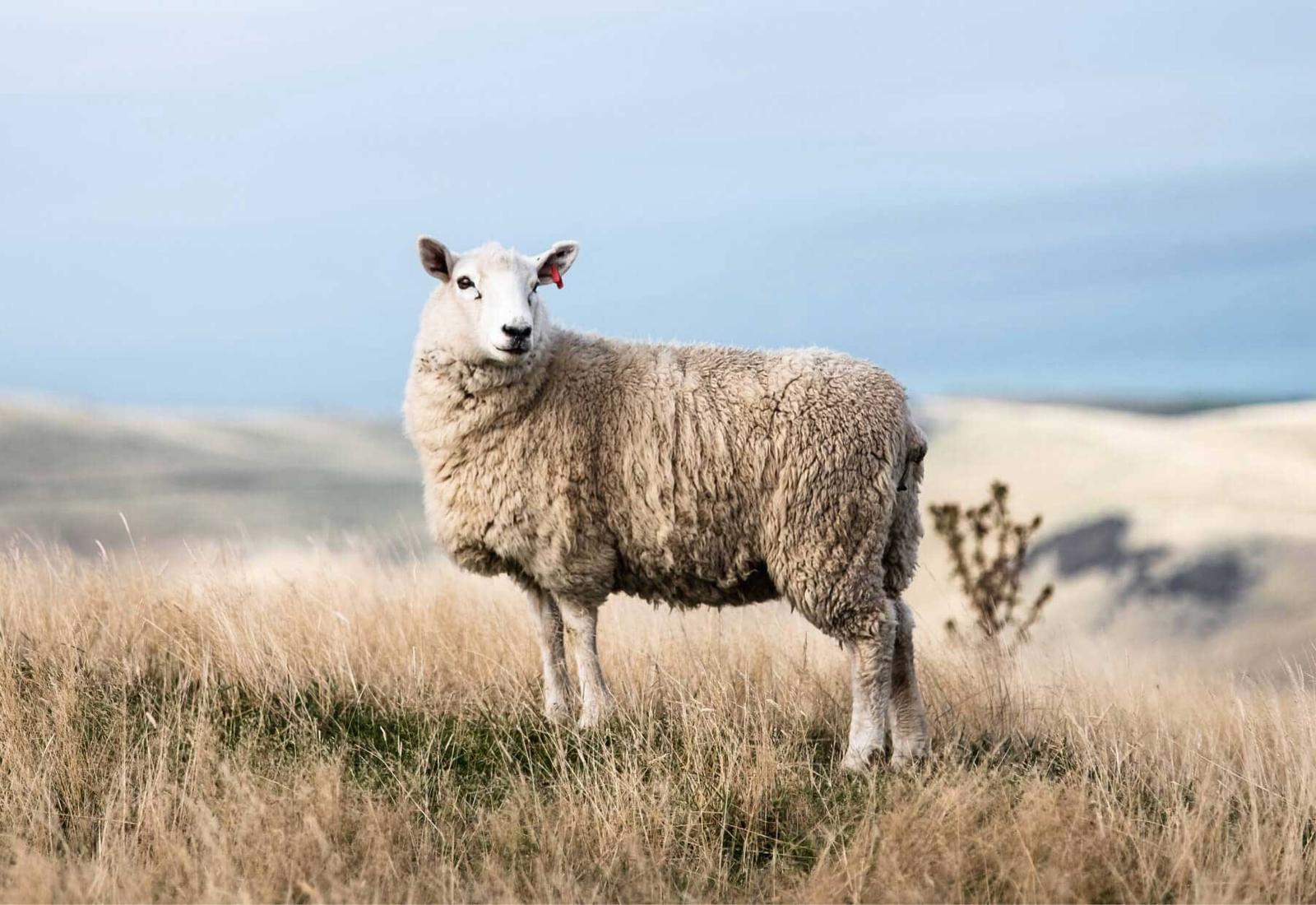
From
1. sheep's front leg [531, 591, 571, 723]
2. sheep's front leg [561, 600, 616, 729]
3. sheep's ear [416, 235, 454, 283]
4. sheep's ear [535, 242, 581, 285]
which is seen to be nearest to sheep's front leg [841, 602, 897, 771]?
sheep's front leg [561, 600, 616, 729]

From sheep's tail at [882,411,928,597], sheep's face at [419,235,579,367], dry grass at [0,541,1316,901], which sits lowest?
dry grass at [0,541,1316,901]

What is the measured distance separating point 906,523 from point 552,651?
221 cm

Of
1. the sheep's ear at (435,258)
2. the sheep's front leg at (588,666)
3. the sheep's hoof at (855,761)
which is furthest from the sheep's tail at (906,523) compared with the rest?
the sheep's ear at (435,258)

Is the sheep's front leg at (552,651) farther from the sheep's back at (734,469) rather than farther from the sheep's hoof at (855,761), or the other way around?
the sheep's hoof at (855,761)

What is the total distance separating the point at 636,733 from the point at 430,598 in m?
3.55

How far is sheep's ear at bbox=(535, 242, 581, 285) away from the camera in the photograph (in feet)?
25.8

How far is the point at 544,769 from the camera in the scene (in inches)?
280

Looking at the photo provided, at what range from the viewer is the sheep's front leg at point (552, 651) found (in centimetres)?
781

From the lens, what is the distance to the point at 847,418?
24.6 feet

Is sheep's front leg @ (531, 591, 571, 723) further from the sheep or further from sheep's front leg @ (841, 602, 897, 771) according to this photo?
sheep's front leg @ (841, 602, 897, 771)

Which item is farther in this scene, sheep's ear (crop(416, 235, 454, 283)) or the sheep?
sheep's ear (crop(416, 235, 454, 283))

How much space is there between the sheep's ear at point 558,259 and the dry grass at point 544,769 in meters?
2.53

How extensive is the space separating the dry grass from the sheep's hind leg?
27cm

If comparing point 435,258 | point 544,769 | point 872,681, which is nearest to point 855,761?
point 872,681
